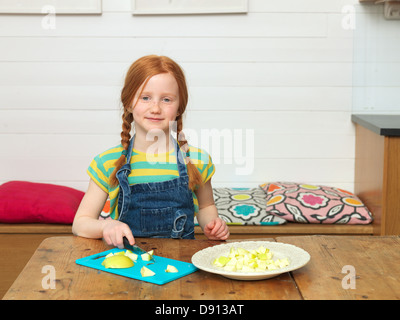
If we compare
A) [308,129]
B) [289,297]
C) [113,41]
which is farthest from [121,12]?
[289,297]

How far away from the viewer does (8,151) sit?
286 cm

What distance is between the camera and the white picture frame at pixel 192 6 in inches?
108

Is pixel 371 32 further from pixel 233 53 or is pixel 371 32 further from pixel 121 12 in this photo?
pixel 121 12

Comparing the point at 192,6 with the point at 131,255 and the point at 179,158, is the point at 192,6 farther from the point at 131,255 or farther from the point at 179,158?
the point at 131,255

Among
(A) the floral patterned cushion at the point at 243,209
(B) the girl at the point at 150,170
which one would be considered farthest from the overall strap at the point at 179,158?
(A) the floral patterned cushion at the point at 243,209

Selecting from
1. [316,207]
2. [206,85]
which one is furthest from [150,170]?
[206,85]

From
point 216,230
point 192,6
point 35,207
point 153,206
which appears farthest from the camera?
point 192,6

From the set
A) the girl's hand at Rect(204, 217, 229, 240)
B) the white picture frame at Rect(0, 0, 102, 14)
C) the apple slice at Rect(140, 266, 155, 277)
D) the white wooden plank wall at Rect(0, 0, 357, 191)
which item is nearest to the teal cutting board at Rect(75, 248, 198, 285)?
the apple slice at Rect(140, 266, 155, 277)

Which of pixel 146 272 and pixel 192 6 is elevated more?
pixel 192 6

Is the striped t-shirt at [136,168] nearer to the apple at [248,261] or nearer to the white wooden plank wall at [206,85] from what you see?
the apple at [248,261]

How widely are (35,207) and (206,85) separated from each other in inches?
38.2

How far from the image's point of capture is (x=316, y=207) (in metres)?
2.52

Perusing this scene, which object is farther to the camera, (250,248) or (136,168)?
(136,168)

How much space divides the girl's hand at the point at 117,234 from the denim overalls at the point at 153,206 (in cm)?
22
